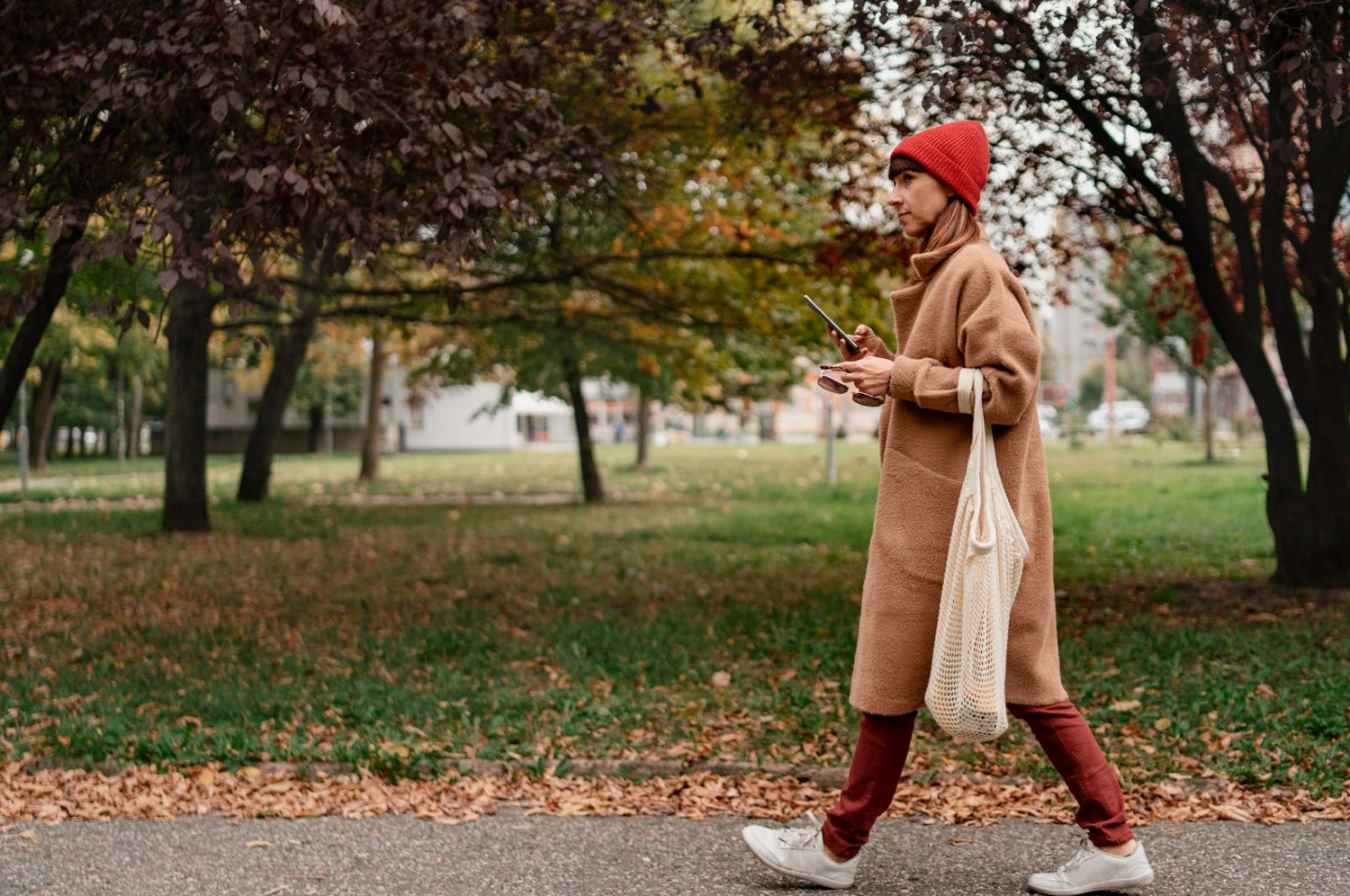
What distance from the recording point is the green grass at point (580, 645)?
17.7 feet

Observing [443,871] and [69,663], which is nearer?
[443,871]

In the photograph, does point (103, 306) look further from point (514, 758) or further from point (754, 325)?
point (754, 325)

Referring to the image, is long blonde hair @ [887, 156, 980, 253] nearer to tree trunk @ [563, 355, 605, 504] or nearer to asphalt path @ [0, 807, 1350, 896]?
asphalt path @ [0, 807, 1350, 896]

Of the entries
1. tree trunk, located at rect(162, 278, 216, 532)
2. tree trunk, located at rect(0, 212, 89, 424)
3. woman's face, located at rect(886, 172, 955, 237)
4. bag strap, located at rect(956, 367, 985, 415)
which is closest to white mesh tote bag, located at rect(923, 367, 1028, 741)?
bag strap, located at rect(956, 367, 985, 415)

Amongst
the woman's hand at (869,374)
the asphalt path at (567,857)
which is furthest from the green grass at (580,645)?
the woman's hand at (869,374)

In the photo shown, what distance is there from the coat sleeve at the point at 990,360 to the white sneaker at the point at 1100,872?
1192 mm

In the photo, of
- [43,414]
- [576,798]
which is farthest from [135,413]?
[576,798]

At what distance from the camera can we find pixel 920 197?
3486 millimetres

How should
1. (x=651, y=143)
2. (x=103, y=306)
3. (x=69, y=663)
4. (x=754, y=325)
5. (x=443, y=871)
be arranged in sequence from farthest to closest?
(x=754, y=325) < (x=651, y=143) < (x=69, y=663) < (x=103, y=306) < (x=443, y=871)

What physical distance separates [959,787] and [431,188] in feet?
10.4

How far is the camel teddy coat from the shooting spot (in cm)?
335

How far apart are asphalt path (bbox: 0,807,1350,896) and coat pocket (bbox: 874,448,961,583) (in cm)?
96

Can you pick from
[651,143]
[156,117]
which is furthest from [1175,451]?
[156,117]

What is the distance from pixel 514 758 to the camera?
5.22m
